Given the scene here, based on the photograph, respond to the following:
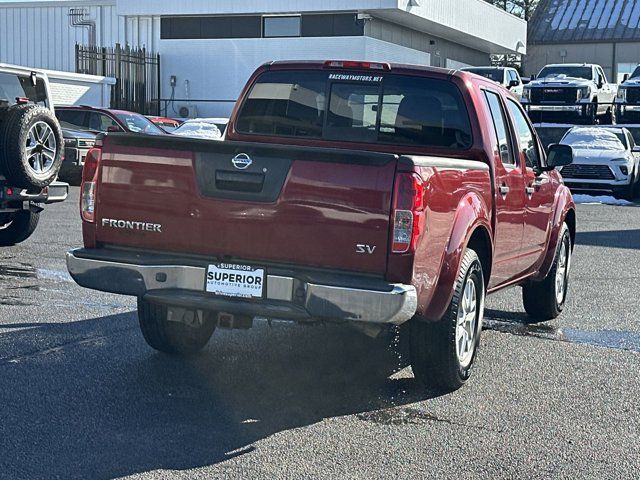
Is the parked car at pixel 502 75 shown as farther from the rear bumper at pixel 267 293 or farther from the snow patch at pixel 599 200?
the rear bumper at pixel 267 293

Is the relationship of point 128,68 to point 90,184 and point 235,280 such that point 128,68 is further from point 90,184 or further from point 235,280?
point 235,280

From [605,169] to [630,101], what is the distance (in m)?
11.3

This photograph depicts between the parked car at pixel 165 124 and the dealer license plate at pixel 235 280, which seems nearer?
the dealer license plate at pixel 235 280

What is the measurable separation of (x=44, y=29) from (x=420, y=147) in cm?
4014

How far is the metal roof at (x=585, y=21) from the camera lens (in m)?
54.7

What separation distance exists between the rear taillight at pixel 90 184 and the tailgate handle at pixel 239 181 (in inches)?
30.6

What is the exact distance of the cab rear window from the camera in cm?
723

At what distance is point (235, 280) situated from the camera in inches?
233

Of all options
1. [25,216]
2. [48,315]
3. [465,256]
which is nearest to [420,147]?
[465,256]

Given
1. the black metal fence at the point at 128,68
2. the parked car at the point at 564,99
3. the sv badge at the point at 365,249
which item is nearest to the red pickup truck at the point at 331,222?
the sv badge at the point at 365,249

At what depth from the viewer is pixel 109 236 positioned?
246 inches

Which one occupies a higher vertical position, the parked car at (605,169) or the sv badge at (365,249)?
the sv badge at (365,249)

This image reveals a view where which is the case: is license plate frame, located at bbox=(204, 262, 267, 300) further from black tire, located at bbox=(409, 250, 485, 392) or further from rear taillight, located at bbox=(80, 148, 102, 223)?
black tire, located at bbox=(409, 250, 485, 392)

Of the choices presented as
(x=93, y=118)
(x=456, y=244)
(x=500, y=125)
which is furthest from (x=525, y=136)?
(x=93, y=118)
